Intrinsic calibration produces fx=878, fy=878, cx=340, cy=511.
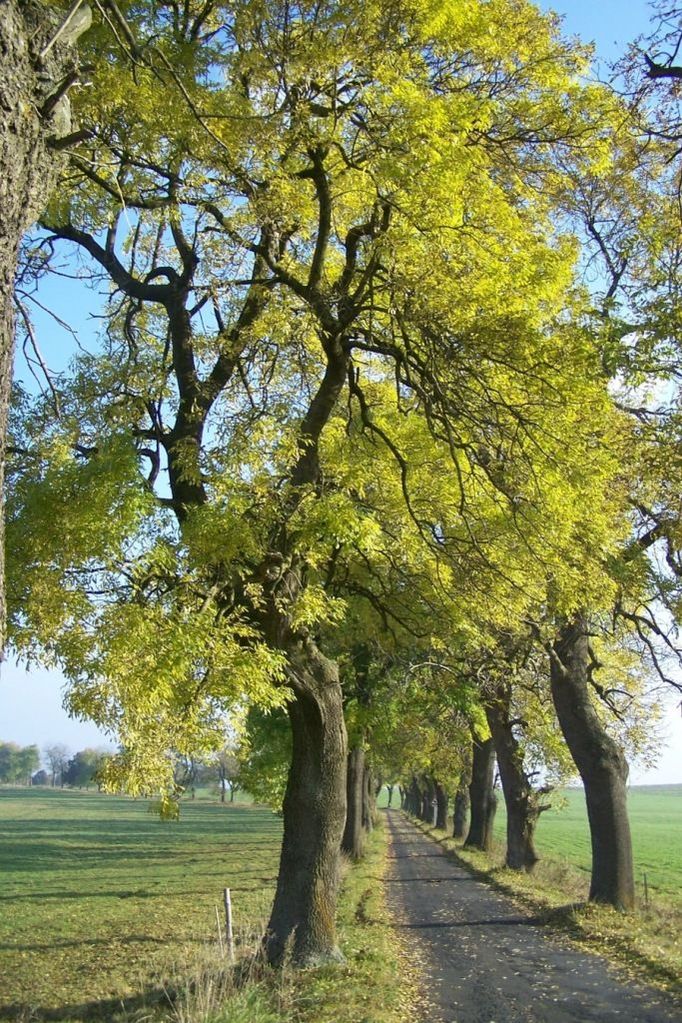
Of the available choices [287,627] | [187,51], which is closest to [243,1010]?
[287,627]

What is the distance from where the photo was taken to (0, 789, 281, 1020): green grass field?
545 inches

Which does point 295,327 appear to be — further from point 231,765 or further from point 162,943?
point 231,765

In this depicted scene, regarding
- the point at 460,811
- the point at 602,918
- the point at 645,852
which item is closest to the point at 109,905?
the point at 602,918

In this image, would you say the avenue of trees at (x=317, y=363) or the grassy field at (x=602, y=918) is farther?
the grassy field at (x=602, y=918)

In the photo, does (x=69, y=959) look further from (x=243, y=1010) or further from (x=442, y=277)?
(x=442, y=277)

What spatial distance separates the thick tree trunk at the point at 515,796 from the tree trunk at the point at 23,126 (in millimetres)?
24175

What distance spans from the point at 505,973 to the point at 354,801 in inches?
626

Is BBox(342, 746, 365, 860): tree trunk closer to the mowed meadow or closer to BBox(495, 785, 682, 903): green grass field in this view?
the mowed meadow

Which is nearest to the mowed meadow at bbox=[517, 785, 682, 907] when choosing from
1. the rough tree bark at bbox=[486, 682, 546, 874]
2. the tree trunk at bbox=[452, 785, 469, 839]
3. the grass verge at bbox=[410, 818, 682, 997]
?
the rough tree bark at bbox=[486, 682, 546, 874]

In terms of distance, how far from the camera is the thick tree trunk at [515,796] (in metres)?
27.0

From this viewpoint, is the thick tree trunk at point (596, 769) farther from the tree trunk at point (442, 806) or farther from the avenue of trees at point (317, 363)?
the tree trunk at point (442, 806)

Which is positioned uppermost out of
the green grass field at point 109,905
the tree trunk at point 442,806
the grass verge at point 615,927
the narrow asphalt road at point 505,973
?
the tree trunk at point 442,806

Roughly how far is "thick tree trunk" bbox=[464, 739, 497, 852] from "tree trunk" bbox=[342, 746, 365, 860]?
601 centimetres

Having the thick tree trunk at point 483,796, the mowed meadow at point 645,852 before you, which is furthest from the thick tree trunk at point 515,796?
the thick tree trunk at point 483,796
